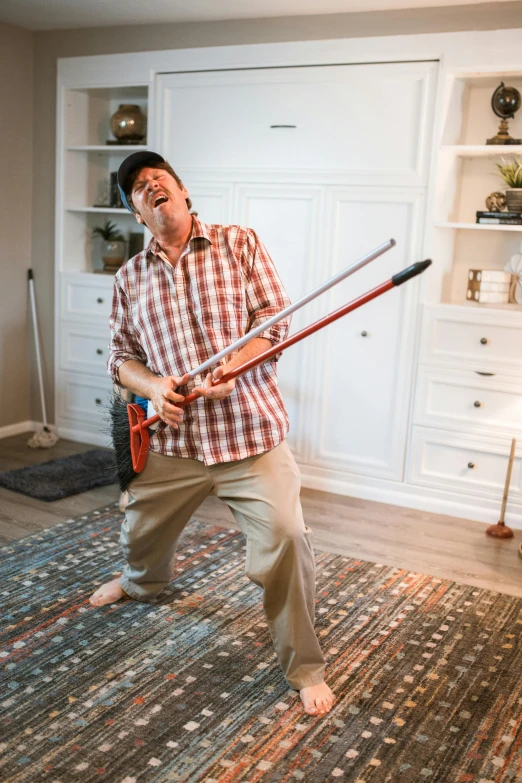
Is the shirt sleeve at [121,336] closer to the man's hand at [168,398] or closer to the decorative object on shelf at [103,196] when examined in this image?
the man's hand at [168,398]

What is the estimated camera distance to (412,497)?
12.2 feet

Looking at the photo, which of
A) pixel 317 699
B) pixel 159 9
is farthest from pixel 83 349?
pixel 317 699

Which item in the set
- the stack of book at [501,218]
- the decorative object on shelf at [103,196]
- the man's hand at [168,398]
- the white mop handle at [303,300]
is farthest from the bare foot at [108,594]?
the decorative object on shelf at [103,196]

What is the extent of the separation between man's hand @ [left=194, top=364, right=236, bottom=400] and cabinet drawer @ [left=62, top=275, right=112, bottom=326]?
253 centimetres

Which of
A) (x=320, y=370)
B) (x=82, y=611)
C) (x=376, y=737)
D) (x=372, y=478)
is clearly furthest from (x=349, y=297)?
(x=376, y=737)

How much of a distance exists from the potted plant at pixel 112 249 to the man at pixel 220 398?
88.9 inches

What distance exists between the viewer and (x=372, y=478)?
12.5ft

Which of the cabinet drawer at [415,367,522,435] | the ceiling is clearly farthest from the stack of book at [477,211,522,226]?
the ceiling

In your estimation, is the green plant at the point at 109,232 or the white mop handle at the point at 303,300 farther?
the green plant at the point at 109,232

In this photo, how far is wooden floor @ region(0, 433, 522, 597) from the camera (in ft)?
10.0

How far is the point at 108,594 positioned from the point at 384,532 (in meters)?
1.30

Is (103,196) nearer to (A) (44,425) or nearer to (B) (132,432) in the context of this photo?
(A) (44,425)

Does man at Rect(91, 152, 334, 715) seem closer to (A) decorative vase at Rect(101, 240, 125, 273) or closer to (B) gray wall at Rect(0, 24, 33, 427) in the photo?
(A) decorative vase at Rect(101, 240, 125, 273)

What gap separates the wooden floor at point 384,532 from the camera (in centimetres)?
305
